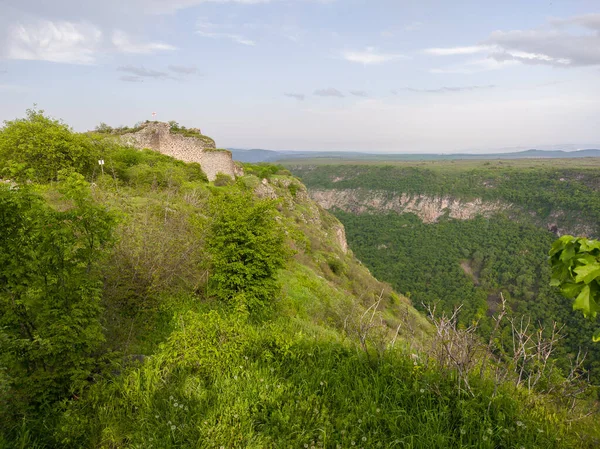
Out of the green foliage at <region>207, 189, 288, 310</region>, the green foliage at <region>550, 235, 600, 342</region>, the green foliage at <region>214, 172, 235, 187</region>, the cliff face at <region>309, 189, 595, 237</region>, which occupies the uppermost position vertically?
the green foliage at <region>214, 172, 235, 187</region>

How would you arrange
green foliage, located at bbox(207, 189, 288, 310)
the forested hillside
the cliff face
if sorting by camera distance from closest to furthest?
1. green foliage, located at bbox(207, 189, 288, 310)
2. the forested hillside
3. the cliff face

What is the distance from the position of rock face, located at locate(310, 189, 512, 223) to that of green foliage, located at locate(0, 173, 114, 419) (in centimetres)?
9452

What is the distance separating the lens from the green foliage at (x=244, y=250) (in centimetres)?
743

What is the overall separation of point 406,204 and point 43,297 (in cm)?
10722

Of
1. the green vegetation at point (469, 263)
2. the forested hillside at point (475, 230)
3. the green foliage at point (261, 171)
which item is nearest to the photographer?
the green foliage at point (261, 171)

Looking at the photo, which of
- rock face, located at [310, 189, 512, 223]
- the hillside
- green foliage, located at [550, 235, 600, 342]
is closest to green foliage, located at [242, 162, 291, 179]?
the hillside

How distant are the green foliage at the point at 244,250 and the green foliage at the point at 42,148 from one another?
9145mm

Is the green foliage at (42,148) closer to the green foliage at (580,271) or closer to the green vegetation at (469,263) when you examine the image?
the green foliage at (580,271)

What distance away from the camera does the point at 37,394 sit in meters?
3.39

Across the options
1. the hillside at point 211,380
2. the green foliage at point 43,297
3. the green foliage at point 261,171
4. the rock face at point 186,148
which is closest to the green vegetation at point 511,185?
the green foliage at point 261,171

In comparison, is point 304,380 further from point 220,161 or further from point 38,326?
point 220,161

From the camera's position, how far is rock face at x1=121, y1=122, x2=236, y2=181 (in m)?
26.0

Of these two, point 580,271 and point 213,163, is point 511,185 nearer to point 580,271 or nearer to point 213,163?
point 213,163

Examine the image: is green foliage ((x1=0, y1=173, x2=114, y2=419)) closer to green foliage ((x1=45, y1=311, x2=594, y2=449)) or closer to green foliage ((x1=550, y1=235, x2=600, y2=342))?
green foliage ((x1=45, y1=311, x2=594, y2=449))
